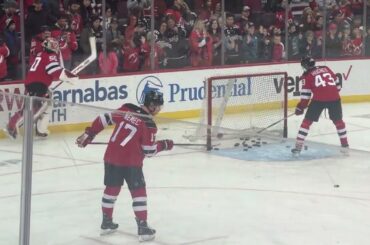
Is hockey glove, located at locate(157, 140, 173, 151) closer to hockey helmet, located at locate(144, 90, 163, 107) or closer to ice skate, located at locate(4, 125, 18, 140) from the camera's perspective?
ice skate, located at locate(4, 125, 18, 140)

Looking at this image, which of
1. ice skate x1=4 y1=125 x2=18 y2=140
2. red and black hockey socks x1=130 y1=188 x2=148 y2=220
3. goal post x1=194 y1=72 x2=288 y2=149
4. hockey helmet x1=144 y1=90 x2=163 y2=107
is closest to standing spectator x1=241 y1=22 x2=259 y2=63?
goal post x1=194 y1=72 x2=288 y2=149

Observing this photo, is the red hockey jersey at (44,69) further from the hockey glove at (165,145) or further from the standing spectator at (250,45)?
the hockey glove at (165,145)

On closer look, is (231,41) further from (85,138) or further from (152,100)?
(85,138)

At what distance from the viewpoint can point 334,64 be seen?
44.1 feet

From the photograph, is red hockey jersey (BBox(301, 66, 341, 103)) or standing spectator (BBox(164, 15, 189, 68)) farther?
standing spectator (BBox(164, 15, 189, 68))

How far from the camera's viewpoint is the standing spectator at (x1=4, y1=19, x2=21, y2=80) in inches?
411

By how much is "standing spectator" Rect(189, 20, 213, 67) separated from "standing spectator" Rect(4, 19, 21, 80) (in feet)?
8.45

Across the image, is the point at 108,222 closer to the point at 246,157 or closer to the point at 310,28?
the point at 246,157

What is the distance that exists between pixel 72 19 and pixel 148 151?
23.7 ft

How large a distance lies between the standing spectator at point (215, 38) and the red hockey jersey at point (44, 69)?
2924 mm

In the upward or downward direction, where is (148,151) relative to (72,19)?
downward

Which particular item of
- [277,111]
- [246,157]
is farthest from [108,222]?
[277,111]

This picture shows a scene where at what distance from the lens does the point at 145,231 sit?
3.98m

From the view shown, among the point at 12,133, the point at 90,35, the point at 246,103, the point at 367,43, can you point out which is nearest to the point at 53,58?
the point at 90,35
